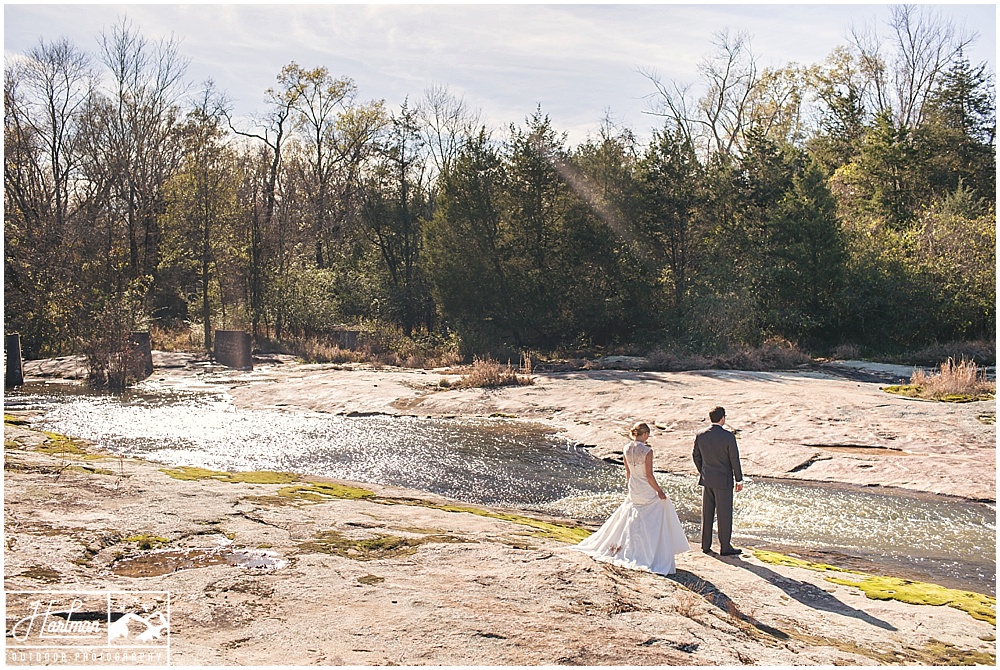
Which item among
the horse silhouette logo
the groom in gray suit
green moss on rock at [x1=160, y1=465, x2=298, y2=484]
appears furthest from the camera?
green moss on rock at [x1=160, y1=465, x2=298, y2=484]

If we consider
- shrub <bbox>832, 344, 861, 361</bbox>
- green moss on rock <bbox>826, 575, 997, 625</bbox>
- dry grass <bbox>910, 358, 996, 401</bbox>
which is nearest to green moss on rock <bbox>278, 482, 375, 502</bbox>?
green moss on rock <bbox>826, 575, 997, 625</bbox>

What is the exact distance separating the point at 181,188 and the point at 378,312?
34.5 ft

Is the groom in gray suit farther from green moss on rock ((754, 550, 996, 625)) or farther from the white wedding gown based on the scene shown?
the white wedding gown

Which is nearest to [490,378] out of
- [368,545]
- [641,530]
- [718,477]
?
[718,477]

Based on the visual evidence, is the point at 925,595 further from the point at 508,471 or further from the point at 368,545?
the point at 508,471

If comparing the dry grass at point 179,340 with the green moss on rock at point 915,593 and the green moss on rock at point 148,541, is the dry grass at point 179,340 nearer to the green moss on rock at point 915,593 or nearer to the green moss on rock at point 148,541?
the green moss on rock at point 148,541

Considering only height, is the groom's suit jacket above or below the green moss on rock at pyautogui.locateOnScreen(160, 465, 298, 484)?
above

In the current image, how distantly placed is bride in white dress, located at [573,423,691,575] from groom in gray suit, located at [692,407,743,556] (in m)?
0.95

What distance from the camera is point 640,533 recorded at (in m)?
9.18

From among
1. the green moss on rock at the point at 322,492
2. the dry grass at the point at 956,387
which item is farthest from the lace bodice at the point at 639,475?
the dry grass at the point at 956,387

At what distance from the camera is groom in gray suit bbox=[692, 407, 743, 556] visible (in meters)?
9.98

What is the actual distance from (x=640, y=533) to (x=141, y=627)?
5263 mm

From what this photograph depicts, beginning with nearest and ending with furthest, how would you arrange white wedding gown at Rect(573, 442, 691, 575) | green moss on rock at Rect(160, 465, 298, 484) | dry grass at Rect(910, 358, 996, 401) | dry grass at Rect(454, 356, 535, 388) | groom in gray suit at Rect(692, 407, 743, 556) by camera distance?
white wedding gown at Rect(573, 442, 691, 575)
groom in gray suit at Rect(692, 407, 743, 556)
green moss on rock at Rect(160, 465, 298, 484)
dry grass at Rect(910, 358, 996, 401)
dry grass at Rect(454, 356, 535, 388)

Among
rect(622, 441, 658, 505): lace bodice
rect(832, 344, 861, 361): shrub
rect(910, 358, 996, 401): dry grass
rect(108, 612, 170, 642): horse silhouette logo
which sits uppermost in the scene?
rect(832, 344, 861, 361): shrub
